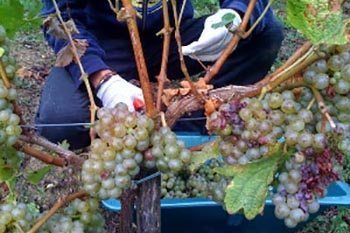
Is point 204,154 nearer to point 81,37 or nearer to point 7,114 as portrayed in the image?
point 7,114

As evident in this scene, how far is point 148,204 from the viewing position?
117cm

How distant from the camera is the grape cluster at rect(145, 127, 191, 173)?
39.1 inches

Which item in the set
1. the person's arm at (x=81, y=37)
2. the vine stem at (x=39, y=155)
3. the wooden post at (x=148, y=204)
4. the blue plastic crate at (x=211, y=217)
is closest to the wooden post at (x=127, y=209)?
the wooden post at (x=148, y=204)

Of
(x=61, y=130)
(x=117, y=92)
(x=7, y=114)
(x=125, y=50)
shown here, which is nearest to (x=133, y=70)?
(x=125, y=50)

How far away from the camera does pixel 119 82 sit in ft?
5.47

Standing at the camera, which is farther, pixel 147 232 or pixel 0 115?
pixel 147 232

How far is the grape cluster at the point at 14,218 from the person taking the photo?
1019 millimetres

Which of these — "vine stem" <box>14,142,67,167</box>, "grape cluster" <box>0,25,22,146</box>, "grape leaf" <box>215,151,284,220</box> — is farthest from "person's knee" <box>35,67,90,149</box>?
"grape leaf" <box>215,151,284,220</box>

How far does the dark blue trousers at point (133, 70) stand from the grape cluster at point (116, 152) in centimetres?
98

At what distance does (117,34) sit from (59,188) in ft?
1.76

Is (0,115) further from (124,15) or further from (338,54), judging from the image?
(338,54)

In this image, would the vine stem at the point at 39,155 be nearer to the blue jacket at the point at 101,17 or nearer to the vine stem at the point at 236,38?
the vine stem at the point at 236,38

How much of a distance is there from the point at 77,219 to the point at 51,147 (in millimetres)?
121

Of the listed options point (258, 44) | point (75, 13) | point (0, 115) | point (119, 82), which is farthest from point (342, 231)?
point (0, 115)
